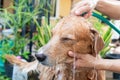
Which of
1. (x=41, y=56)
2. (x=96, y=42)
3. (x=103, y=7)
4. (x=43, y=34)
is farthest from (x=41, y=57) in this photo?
(x=43, y=34)

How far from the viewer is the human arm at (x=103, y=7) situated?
85.6 inches

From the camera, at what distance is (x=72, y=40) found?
6.93 feet

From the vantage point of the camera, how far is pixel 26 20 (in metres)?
3.43

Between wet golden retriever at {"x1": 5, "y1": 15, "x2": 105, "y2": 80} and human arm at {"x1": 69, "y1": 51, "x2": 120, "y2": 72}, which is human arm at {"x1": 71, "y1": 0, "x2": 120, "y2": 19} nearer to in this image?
wet golden retriever at {"x1": 5, "y1": 15, "x2": 105, "y2": 80}

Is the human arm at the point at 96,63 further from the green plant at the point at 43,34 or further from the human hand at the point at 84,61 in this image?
the green plant at the point at 43,34

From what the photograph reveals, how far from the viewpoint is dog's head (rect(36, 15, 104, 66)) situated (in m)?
2.05

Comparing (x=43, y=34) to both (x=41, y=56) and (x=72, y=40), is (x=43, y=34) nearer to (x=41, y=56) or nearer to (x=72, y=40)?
(x=72, y=40)

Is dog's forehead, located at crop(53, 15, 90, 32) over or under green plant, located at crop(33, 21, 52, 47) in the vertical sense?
over

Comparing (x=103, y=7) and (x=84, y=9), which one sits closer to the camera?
(x=84, y=9)

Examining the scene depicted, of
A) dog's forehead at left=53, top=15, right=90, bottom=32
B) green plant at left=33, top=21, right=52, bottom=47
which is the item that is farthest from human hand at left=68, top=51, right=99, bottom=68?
green plant at left=33, top=21, right=52, bottom=47

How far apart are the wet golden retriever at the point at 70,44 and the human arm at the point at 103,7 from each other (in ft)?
0.20

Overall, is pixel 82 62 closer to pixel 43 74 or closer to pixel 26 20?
pixel 43 74

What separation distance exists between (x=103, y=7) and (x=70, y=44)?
0.52 meters

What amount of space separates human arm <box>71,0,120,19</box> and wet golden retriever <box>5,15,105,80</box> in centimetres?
6
